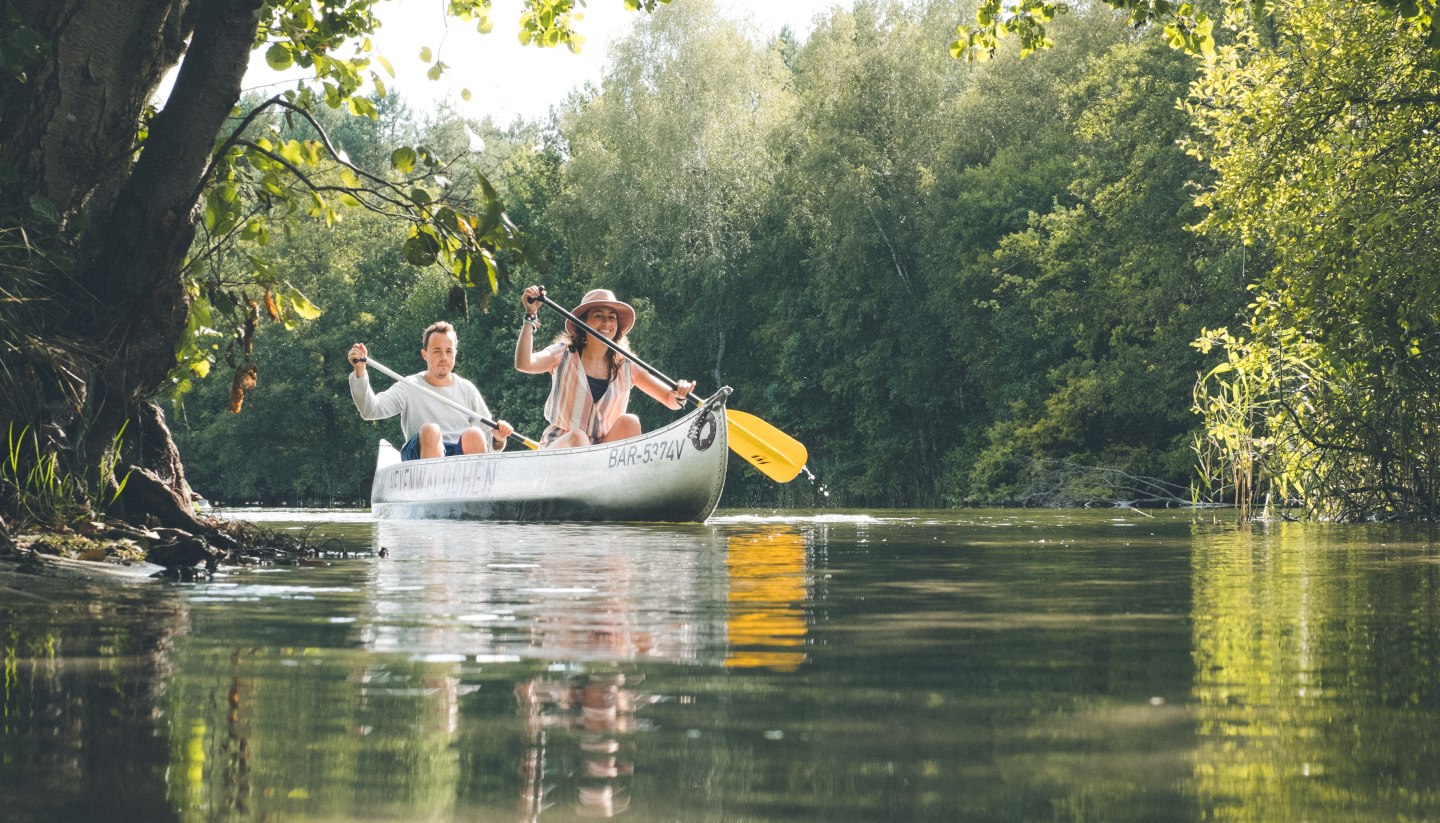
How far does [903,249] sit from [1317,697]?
137ft

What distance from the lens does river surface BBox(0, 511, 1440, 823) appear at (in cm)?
196

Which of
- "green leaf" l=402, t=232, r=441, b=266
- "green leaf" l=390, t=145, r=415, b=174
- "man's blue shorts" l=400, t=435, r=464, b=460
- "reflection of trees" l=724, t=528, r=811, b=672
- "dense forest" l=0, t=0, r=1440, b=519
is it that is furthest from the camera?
"man's blue shorts" l=400, t=435, r=464, b=460

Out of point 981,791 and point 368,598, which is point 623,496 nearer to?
point 368,598

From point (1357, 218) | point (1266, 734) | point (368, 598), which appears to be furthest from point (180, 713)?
point (1357, 218)

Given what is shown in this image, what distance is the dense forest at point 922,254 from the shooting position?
8.51 meters

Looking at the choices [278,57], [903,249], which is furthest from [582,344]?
[903,249]

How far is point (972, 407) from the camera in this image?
43.8m

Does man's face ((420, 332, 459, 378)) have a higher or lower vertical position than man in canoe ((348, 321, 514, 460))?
higher

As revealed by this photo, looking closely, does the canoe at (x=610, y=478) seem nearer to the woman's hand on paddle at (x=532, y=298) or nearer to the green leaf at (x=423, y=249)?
the woman's hand on paddle at (x=532, y=298)

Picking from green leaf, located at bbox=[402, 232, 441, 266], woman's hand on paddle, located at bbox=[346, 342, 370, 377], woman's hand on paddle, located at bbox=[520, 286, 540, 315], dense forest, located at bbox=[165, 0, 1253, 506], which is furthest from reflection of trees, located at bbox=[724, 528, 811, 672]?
dense forest, located at bbox=[165, 0, 1253, 506]

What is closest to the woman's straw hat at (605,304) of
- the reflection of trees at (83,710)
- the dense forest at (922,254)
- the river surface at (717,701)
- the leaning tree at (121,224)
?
the dense forest at (922,254)

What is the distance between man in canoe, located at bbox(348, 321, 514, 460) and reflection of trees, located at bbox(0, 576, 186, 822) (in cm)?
1167

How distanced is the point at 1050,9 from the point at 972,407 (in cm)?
3347

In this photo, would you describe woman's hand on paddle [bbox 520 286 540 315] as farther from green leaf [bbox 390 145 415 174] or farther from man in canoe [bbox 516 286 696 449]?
green leaf [bbox 390 145 415 174]
